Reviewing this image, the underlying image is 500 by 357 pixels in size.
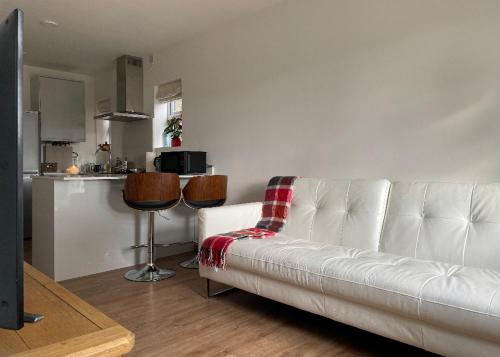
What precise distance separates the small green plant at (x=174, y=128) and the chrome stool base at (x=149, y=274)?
2.14 metres

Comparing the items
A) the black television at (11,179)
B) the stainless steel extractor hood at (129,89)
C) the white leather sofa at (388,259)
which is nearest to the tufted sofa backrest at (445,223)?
the white leather sofa at (388,259)

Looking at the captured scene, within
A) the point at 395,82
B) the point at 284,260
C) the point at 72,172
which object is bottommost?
the point at 284,260

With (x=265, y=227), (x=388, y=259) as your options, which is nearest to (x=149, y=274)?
(x=265, y=227)

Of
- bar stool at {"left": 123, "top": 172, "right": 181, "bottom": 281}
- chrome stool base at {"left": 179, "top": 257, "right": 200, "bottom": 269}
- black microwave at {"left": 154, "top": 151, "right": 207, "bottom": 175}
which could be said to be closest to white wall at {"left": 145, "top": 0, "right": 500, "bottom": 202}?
black microwave at {"left": 154, "top": 151, "right": 207, "bottom": 175}

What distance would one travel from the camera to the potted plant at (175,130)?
493cm

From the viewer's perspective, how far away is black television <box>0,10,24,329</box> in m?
0.48

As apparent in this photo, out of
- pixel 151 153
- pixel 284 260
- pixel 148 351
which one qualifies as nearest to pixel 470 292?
pixel 284 260

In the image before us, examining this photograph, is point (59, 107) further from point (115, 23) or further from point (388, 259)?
point (388, 259)

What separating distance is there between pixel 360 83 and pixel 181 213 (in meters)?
2.32

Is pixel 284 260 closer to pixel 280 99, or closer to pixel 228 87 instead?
pixel 280 99

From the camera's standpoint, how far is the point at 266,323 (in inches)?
90.5

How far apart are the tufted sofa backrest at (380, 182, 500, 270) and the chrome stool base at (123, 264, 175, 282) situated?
186 cm

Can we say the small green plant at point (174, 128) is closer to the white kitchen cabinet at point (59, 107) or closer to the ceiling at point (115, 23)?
the ceiling at point (115, 23)

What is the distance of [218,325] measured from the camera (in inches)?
89.0
